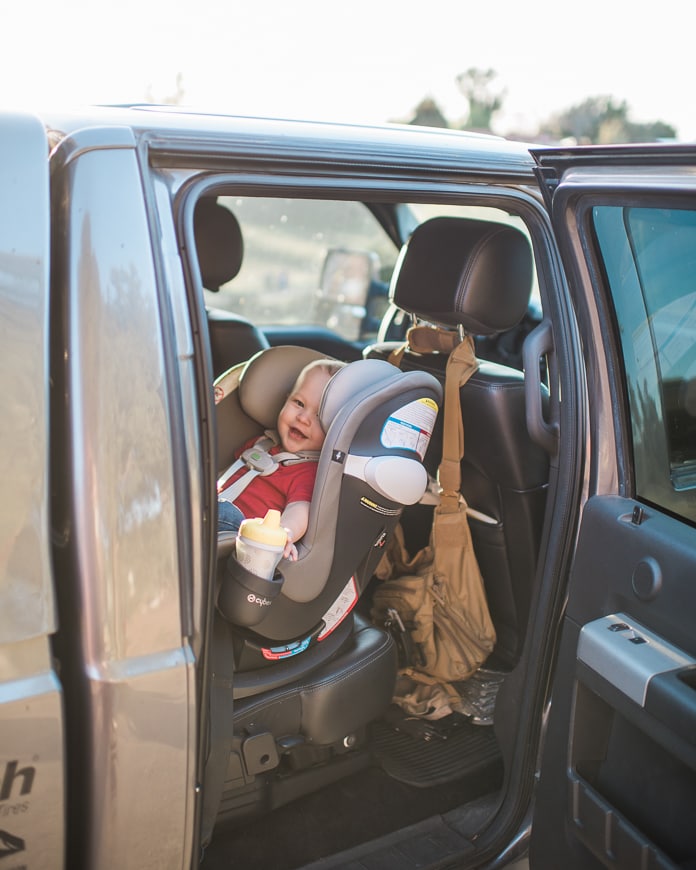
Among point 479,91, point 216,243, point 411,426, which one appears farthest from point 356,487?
point 479,91

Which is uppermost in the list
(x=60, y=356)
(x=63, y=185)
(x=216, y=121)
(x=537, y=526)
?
(x=216, y=121)

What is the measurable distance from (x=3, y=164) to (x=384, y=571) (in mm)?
1962

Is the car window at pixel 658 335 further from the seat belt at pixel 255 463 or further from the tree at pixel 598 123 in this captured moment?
the tree at pixel 598 123

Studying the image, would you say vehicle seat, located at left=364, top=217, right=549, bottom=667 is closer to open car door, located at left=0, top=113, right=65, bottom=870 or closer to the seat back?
the seat back

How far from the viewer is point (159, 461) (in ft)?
4.88

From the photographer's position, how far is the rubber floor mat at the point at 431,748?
2.52m

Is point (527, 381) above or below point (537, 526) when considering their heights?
above

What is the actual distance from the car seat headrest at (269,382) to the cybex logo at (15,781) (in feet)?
5.13

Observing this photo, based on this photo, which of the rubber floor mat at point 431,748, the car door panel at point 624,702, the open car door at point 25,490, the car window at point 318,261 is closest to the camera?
the open car door at point 25,490

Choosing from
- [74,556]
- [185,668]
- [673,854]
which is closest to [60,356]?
[74,556]

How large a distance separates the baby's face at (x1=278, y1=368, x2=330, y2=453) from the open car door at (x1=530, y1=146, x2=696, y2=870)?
0.93 meters

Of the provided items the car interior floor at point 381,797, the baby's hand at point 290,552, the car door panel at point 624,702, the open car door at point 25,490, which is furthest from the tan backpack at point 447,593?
the open car door at point 25,490

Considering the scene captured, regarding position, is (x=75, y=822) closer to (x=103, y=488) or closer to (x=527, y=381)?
(x=103, y=488)

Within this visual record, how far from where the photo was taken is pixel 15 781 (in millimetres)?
1417
